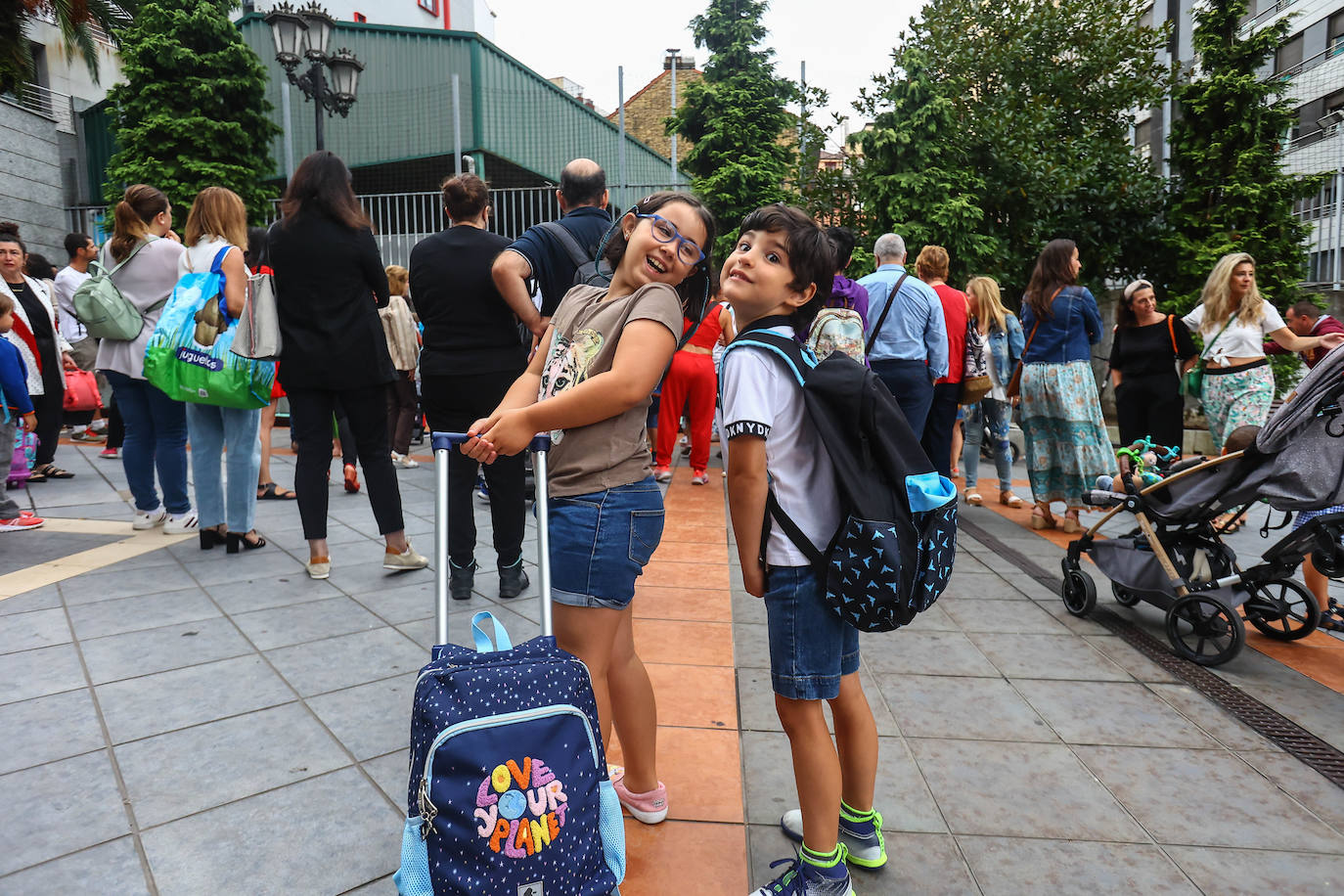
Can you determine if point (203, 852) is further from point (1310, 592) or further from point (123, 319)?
point (1310, 592)

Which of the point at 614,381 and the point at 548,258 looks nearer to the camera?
the point at 614,381

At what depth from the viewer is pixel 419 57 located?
18.4 meters

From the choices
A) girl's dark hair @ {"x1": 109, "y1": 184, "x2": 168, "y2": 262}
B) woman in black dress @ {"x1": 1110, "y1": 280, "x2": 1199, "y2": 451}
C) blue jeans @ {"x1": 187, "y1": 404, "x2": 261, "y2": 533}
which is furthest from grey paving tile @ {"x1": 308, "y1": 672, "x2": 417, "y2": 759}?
woman in black dress @ {"x1": 1110, "y1": 280, "x2": 1199, "y2": 451}

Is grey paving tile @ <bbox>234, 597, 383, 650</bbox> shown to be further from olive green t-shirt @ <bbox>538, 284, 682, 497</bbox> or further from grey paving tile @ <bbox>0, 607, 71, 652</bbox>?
olive green t-shirt @ <bbox>538, 284, 682, 497</bbox>

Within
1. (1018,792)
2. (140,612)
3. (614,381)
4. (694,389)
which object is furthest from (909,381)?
(140,612)

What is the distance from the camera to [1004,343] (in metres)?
7.80

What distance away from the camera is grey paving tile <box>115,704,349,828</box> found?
257cm

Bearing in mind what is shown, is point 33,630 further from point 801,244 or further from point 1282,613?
→ point 1282,613

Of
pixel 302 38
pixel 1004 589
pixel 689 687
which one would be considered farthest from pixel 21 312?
pixel 1004 589

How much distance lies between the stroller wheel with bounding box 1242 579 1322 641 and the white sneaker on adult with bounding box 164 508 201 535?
240 inches

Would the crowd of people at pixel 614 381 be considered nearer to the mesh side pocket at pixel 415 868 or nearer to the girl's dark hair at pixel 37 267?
the girl's dark hair at pixel 37 267

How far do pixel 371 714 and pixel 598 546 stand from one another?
4.76 feet

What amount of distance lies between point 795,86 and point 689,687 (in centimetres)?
1419

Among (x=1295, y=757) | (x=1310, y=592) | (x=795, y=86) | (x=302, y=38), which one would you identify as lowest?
(x=1295, y=757)
